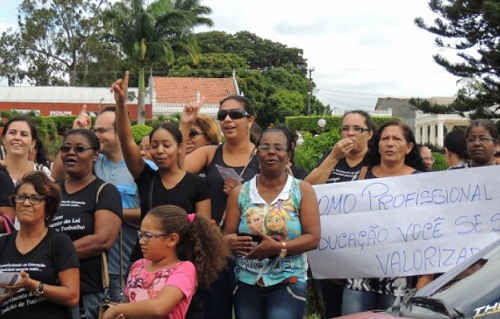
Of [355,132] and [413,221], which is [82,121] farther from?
[413,221]

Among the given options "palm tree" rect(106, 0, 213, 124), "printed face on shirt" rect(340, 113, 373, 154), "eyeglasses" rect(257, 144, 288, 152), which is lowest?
"eyeglasses" rect(257, 144, 288, 152)

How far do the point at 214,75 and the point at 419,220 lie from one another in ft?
202

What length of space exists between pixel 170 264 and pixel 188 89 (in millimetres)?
55166

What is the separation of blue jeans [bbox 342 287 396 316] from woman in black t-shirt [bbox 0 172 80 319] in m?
1.67

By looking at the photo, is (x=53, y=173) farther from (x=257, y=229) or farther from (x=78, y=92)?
(x=78, y=92)

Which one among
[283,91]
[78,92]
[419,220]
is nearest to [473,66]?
[419,220]

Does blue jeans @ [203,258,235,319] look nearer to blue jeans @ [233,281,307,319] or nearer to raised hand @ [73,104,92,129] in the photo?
blue jeans @ [233,281,307,319]

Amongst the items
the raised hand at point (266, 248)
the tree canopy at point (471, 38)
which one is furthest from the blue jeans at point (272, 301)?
the tree canopy at point (471, 38)

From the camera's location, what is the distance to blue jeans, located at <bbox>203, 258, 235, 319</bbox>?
183 inches

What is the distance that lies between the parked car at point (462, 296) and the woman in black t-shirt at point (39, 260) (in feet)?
5.06

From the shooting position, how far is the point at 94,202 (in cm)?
Result: 439

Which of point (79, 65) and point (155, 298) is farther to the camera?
point (79, 65)

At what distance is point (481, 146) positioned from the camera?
4996 millimetres

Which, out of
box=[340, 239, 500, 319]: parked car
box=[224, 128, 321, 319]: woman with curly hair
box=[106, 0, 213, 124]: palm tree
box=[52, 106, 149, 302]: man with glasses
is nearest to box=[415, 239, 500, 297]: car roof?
box=[340, 239, 500, 319]: parked car
